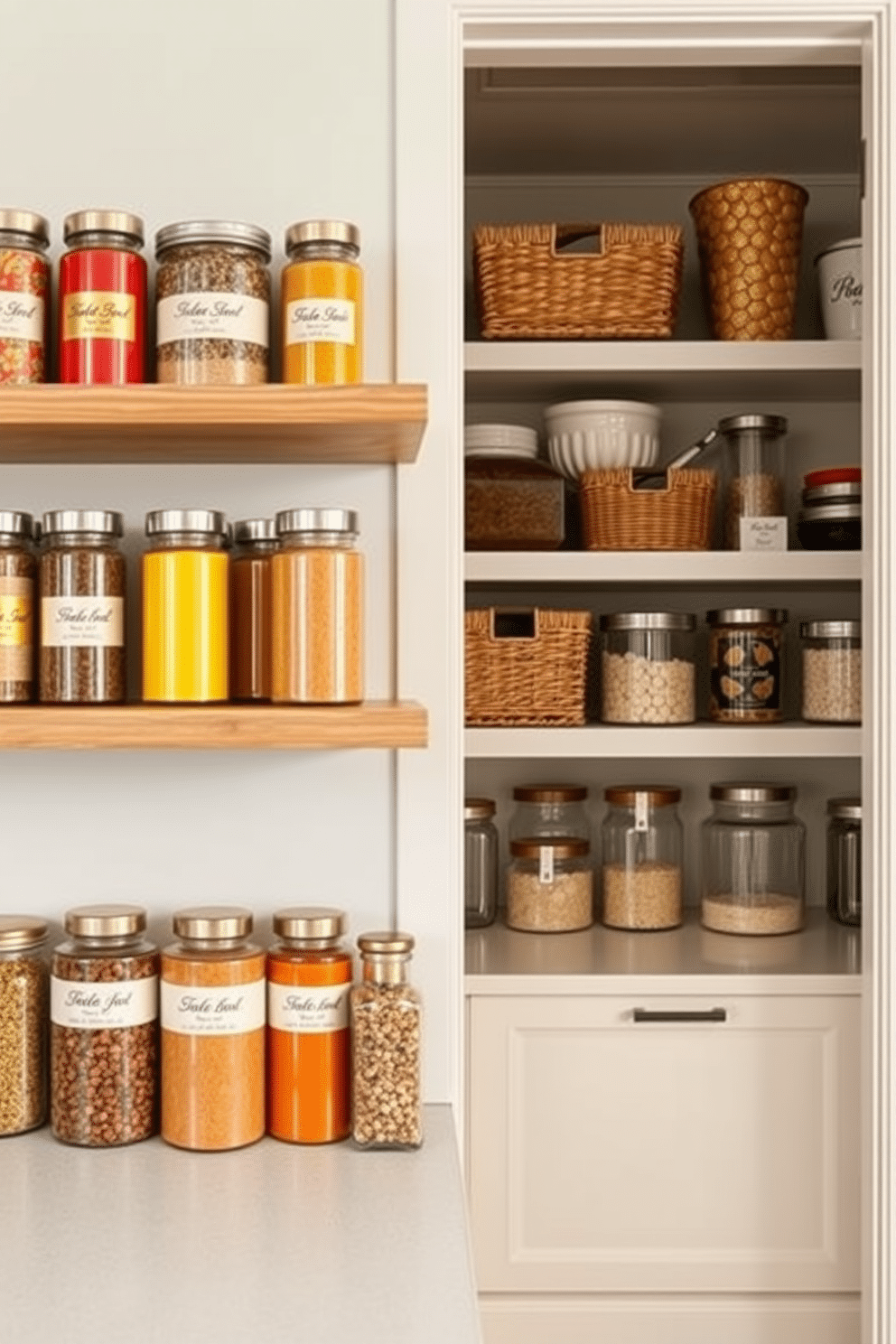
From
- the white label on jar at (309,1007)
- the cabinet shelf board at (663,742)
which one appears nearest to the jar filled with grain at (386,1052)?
the white label on jar at (309,1007)

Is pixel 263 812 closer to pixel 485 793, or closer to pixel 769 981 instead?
pixel 769 981

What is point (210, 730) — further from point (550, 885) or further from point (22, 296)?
point (550, 885)

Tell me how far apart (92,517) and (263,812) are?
1.21 feet

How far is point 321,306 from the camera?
140 centimetres

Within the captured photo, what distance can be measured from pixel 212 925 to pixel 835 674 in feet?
4.49

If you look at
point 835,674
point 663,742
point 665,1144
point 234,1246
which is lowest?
point 665,1144

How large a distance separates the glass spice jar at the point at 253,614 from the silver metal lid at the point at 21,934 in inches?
12.0

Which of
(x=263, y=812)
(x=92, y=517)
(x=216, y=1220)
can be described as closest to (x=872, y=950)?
(x=263, y=812)

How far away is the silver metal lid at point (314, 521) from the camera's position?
1353 mm

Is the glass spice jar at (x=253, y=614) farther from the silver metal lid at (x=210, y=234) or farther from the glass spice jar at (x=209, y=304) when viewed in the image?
the silver metal lid at (x=210, y=234)

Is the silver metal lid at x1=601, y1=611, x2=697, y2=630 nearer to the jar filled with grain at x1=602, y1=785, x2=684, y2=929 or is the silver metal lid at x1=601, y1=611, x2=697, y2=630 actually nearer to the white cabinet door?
the jar filled with grain at x1=602, y1=785, x2=684, y2=929

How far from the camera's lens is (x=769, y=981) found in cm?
221

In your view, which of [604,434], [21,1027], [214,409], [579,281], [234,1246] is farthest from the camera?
[604,434]

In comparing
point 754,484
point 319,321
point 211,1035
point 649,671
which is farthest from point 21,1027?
point 754,484
